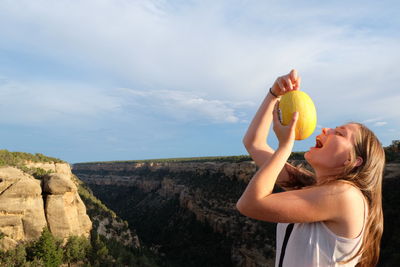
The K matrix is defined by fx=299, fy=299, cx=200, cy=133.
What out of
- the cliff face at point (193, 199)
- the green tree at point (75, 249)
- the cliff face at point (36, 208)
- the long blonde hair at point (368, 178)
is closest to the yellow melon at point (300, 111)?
the long blonde hair at point (368, 178)

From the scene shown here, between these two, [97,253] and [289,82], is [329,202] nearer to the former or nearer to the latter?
[289,82]

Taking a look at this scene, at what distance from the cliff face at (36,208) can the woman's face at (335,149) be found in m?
18.8

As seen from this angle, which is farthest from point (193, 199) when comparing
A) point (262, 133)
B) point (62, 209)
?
point (262, 133)

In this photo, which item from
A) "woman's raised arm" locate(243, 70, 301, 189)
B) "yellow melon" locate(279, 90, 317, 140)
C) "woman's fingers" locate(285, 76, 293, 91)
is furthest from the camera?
"woman's raised arm" locate(243, 70, 301, 189)

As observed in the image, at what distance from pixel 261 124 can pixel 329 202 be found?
1.15 meters

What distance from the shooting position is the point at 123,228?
112 feet

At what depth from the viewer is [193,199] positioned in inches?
2068

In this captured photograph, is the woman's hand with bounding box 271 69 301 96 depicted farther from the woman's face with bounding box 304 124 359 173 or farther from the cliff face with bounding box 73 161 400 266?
the cliff face with bounding box 73 161 400 266

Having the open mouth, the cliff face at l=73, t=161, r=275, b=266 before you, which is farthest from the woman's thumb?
the cliff face at l=73, t=161, r=275, b=266

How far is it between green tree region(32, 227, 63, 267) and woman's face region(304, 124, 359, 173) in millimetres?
18442

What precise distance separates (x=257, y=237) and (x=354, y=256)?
104 ft

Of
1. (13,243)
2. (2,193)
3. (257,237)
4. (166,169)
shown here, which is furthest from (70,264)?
(166,169)

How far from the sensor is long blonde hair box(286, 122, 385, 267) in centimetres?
204

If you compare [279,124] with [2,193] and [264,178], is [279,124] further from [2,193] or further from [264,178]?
[2,193]
